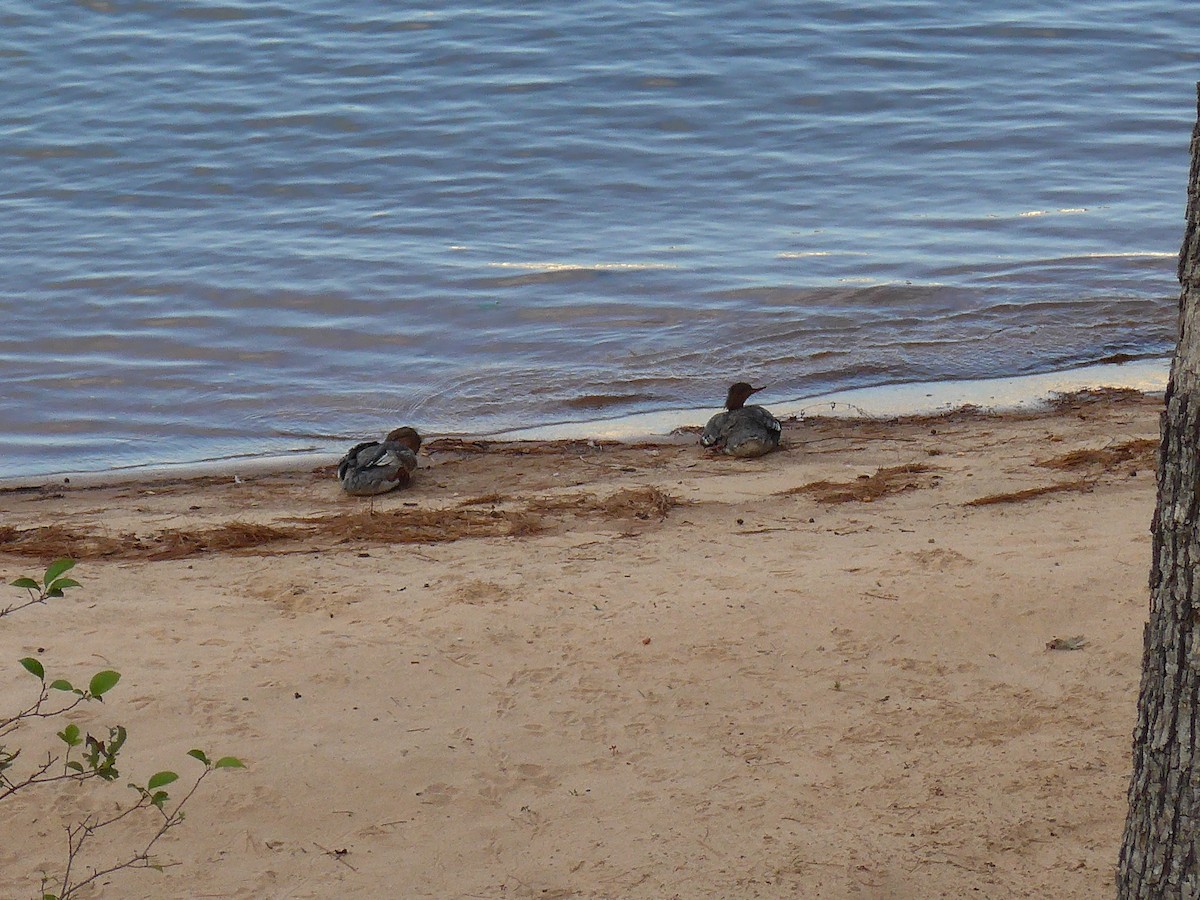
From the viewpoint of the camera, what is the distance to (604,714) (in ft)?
15.6

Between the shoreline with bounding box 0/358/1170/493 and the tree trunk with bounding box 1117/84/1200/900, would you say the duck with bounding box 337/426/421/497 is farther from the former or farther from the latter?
the tree trunk with bounding box 1117/84/1200/900

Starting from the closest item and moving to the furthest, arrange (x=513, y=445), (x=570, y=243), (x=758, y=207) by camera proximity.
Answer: (x=513, y=445)
(x=570, y=243)
(x=758, y=207)

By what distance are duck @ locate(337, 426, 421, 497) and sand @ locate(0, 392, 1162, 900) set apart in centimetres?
26

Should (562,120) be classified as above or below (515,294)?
above

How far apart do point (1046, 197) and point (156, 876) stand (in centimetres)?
1207

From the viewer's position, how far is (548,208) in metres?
14.1

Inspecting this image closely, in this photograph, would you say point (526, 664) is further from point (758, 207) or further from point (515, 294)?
point (758, 207)

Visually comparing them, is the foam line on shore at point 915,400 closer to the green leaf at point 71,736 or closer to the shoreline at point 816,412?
the shoreline at point 816,412

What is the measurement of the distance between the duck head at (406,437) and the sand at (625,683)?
0.72 metres

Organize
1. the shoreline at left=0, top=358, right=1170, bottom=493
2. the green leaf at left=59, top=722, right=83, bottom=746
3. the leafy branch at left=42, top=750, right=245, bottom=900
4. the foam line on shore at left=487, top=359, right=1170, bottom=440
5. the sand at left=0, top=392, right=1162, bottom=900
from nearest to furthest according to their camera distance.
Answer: the green leaf at left=59, top=722, right=83, bottom=746 < the leafy branch at left=42, top=750, right=245, bottom=900 < the sand at left=0, top=392, right=1162, bottom=900 < the shoreline at left=0, top=358, right=1170, bottom=493 < the foam line on shore at left=487, top=359, right=1170, bottom=440

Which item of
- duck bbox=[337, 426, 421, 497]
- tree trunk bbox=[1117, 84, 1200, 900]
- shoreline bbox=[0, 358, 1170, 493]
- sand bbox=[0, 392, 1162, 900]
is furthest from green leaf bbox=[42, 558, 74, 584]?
shoreline bbox=[0, 358, 1170, 493]

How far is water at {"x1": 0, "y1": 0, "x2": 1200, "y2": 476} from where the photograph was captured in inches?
392

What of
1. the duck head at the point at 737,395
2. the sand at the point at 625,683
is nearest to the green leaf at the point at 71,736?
the sand at the point at 625,683

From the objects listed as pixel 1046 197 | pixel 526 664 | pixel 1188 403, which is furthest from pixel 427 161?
pixel 1188 403
